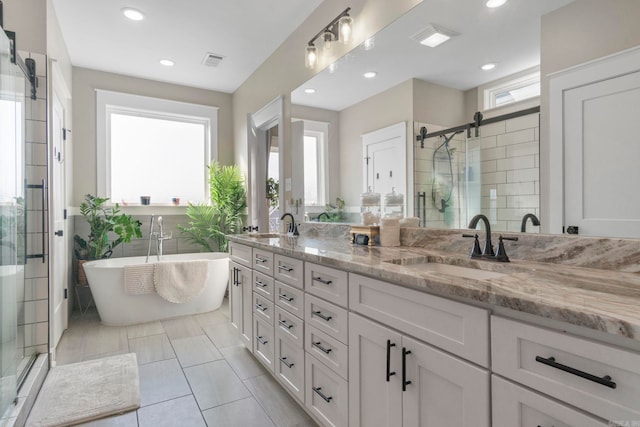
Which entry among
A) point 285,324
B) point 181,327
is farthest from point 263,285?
point 181,327

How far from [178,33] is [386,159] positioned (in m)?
2.42

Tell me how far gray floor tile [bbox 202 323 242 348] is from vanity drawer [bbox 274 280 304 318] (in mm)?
1066

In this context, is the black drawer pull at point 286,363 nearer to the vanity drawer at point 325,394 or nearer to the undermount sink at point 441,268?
the vanity drawer at point 325,394

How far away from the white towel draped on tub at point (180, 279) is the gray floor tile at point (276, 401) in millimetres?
1577

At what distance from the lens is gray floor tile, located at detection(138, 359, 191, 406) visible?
2057 millimetres

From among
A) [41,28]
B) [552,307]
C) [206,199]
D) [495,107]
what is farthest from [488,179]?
[206,199]

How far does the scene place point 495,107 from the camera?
1.47 metres

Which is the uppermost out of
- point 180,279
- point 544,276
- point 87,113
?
point 87,113

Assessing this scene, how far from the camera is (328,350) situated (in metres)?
1.53

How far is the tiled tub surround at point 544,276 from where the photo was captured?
699mm

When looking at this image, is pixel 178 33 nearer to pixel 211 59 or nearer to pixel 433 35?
pixel 211 59

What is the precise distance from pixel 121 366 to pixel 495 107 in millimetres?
2818

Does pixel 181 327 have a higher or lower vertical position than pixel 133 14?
lower

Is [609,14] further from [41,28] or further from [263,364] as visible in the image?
[41,28]
